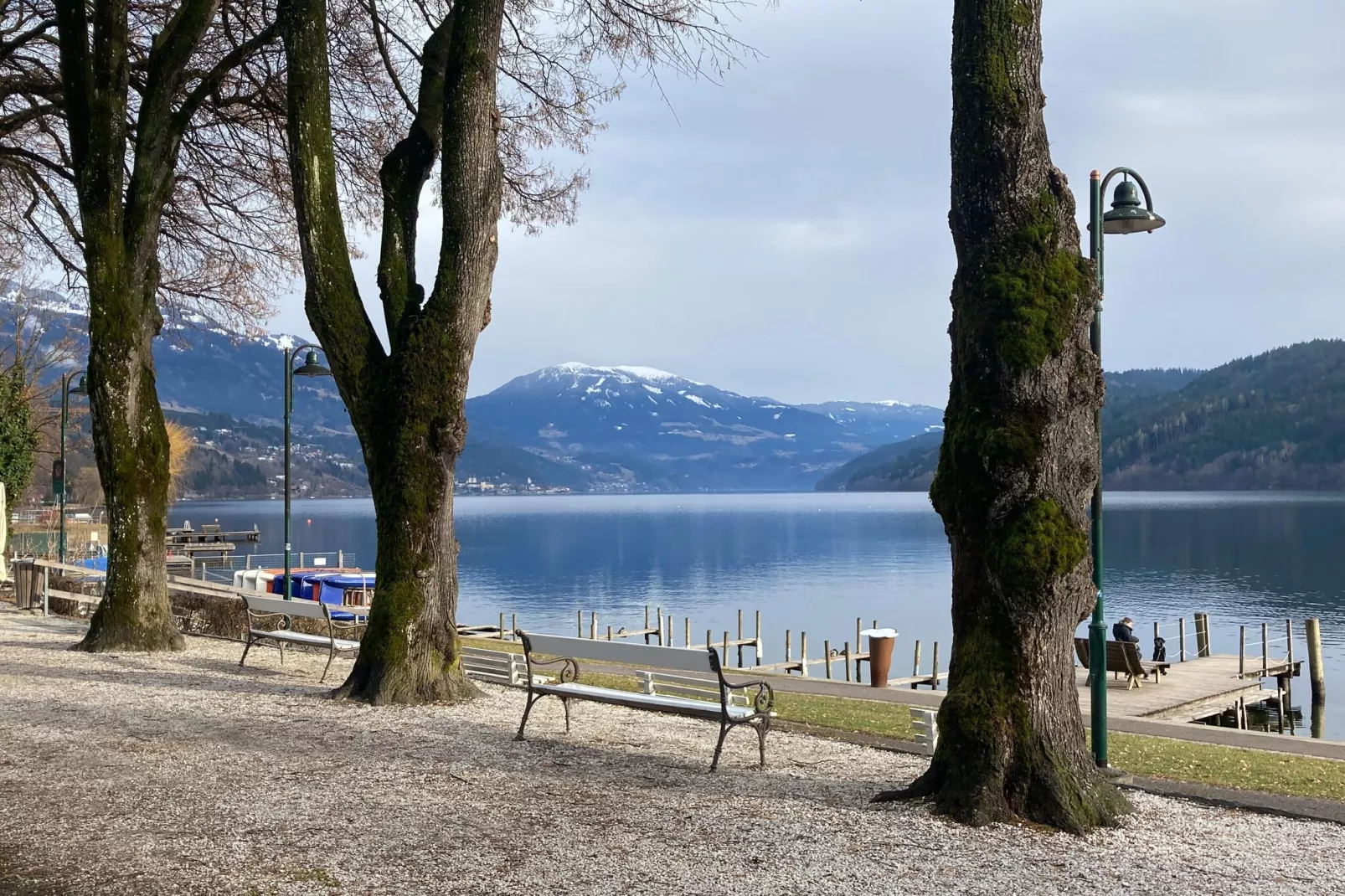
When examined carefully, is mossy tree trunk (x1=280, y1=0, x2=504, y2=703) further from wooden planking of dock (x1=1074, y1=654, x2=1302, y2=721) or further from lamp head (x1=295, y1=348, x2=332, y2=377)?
wooden planking of dock (x1=1074, y1=654, x2=1302, y2=721)

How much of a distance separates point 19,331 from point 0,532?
1866 centimetres

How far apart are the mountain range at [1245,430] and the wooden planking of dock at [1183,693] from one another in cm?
14674

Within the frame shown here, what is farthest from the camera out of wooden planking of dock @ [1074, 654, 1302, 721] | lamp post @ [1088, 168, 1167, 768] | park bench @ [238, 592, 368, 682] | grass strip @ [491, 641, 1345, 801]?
→ wooden planking of dock @ [1074, 654, 1302, 721]

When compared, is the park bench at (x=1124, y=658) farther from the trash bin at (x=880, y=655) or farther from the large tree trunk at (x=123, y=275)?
the large tree trunk at (x=123, y=275)

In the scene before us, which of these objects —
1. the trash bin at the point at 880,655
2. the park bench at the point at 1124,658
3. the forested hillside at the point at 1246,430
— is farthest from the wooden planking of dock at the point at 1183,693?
the forested hillside at the point at 1246,430

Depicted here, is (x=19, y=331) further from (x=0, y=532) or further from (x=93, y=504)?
(x=93, y=504)

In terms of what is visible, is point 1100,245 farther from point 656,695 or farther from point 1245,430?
point 1245,430

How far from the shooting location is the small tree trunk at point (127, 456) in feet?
43.4

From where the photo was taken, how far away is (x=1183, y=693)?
20828mm

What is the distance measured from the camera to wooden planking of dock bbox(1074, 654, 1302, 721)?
17953mm

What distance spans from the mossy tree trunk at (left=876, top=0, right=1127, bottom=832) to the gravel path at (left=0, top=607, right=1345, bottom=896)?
1.16 ft

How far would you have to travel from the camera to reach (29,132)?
17734 mm

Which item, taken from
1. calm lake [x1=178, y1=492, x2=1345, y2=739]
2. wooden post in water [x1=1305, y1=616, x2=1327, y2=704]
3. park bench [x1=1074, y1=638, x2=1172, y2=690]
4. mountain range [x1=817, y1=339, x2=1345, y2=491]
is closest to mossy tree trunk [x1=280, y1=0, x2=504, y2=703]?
park bench [x1=1074, y1=638, x2=1172, y2=690]

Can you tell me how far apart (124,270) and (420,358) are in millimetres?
5327
